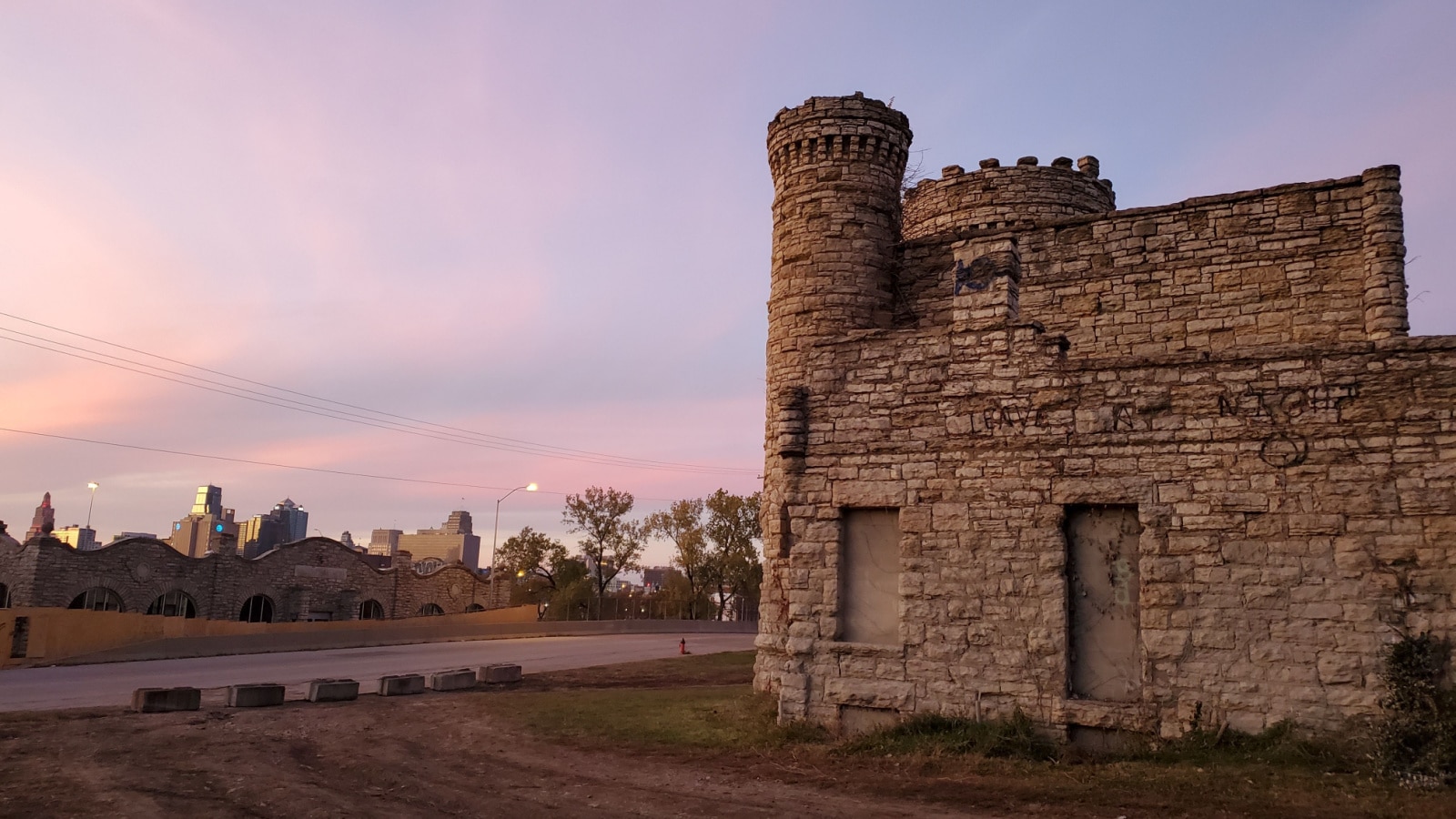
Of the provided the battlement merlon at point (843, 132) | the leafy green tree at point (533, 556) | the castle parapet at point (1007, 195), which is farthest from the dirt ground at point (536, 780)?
the leafy green tree at point (533, 556)

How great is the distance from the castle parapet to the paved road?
48.1ft

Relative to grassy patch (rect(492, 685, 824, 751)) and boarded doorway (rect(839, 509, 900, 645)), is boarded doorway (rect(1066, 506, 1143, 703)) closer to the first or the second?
boarded doorway (rect(839, 509, 900, 645))

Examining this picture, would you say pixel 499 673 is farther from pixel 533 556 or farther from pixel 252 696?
pixel 533 556

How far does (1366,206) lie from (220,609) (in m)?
40.9

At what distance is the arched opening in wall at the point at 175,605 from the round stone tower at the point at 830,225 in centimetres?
3086

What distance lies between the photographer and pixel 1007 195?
792 inches

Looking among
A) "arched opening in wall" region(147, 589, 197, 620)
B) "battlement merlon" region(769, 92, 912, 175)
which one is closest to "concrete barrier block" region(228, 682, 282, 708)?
"battlement merlon" region(769, 92, 912, 175)

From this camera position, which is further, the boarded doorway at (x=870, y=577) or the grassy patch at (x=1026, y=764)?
the boarded doorway at (x=870, y=577)

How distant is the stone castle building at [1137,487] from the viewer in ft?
31.1

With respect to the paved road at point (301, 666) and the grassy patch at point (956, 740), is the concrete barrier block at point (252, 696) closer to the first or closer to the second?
the paved road at point (301, 666)

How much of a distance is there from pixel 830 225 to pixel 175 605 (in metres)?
33.7

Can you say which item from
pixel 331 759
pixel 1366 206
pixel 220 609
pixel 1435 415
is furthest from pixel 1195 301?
pixel 220 609

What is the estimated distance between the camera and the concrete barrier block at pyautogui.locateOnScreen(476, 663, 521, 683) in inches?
733

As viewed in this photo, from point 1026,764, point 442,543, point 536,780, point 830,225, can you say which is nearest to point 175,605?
point 830,225
